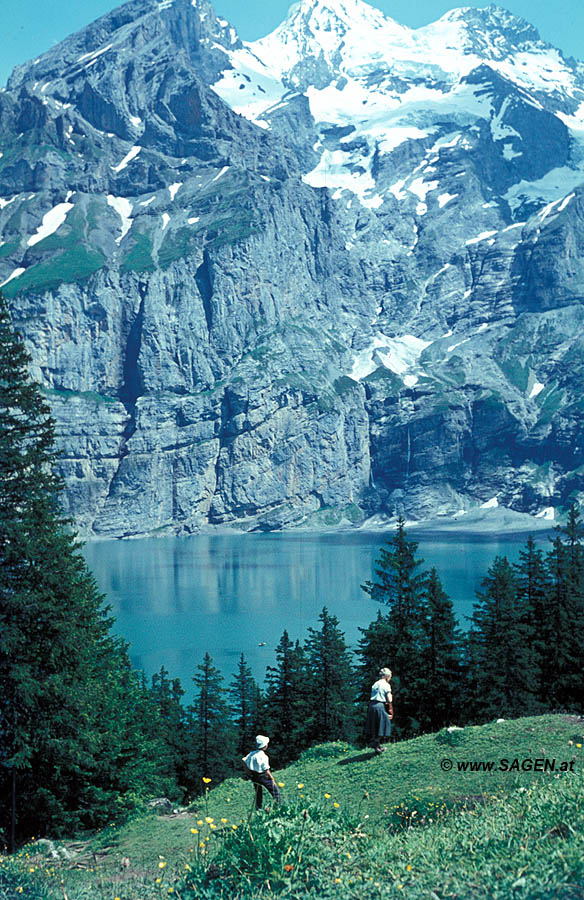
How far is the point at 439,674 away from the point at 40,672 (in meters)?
24.7

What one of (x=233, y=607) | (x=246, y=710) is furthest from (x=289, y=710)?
(x=233, y=607)

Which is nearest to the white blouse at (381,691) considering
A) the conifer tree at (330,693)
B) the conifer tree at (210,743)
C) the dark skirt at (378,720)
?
the dark skirt at (378,720)

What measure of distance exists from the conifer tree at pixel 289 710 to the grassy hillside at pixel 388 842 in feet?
89.8

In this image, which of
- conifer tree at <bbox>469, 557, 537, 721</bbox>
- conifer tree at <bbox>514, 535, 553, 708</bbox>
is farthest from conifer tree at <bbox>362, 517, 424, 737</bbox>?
conifer tree at <bbox>514, 535, 553, 708</bbox>

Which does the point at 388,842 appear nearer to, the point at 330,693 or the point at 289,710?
the point at 330,693

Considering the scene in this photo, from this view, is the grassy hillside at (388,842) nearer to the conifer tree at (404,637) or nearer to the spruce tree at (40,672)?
the spruce tree at (40,672)

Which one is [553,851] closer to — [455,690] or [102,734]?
[102,734]

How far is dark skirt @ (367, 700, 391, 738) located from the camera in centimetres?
1947

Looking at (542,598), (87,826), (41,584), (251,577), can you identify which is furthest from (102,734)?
(251,577)

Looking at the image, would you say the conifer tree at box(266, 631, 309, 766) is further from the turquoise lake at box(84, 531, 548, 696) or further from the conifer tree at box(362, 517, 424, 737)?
the turquoise lake at box(84, 531, 548, 696)

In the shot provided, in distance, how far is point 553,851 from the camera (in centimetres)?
1010

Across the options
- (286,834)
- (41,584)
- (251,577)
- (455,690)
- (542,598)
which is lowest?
(251,577)

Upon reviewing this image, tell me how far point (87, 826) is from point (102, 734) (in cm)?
278

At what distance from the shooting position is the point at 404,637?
42.2 metres
